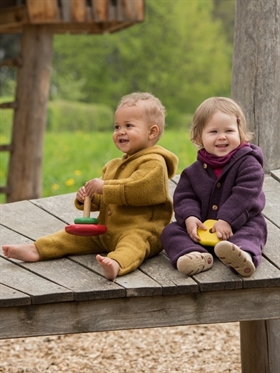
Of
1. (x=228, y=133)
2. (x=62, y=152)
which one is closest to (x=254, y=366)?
(x=228, y=133)

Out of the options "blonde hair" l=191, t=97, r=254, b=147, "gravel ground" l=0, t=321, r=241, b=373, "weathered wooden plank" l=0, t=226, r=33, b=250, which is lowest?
"gravel ground" l=0, t=321, r=241, b=373

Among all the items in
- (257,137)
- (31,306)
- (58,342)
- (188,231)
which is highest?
(257,137)

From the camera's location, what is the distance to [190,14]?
30.5 meters

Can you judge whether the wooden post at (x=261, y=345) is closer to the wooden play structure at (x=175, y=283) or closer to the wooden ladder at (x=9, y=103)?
the wooden play structure at (x=175, y=283)

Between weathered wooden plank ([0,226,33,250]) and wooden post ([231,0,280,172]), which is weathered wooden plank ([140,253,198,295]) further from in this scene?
wooden post ([231,0,280,172])

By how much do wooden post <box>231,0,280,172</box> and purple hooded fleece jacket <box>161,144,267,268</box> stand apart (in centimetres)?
89

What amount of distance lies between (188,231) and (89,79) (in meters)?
27.7

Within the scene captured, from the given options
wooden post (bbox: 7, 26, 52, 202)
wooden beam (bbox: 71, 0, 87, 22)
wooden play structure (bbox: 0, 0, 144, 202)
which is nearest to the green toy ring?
wooden beam (bbox: 71, 0, 87, 22)

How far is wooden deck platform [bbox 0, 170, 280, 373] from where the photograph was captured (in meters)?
2.83

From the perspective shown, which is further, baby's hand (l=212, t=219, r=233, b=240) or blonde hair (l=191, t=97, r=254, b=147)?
blonde hair (l=191, t=97, r=254, b=147)

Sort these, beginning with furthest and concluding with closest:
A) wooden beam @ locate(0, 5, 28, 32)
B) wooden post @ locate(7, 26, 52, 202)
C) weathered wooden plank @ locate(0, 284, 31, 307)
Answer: wooden post @ locate(7, 26, 52, 202), wooden beam @ locate(0, 5, 28, 32), weathered wooden plank @ locate(0, 284, 31, 307)

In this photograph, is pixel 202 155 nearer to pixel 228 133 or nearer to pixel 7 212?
pixel 228 133

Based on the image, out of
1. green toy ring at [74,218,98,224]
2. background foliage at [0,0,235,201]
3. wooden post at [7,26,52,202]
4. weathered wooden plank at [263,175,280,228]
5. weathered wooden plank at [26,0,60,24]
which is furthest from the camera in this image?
background foliage at [0,0,235,201]

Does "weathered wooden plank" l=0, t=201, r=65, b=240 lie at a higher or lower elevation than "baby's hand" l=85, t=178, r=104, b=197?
lower
